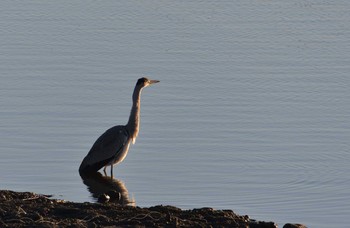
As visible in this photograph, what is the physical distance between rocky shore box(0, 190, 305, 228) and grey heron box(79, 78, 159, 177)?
336 centimetres

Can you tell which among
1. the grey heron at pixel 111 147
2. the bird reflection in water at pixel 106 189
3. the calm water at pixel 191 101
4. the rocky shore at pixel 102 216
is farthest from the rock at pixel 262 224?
the grey heron at pixel 111 147

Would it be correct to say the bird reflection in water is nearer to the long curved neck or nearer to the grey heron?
the grey heron

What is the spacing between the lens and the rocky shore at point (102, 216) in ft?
33.4

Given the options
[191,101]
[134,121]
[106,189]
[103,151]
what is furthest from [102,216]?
[191,101]

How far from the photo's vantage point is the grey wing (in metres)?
14.9

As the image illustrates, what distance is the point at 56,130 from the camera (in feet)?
53.5

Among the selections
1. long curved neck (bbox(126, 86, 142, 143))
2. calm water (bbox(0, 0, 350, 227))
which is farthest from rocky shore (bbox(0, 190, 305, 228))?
long curved neck (bbox(126, 86, 142, 143))

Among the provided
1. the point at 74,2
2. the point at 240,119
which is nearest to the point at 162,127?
the point at 240,119

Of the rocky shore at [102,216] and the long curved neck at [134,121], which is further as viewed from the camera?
the long curved neck at [134,121]

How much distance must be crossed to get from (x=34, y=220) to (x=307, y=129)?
23.3 ft

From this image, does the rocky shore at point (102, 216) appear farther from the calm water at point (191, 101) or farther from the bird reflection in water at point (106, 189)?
the bird reflection in water at point (106, 189)

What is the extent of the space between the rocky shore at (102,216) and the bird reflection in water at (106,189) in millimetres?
1611

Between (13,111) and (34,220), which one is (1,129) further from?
(34,220)

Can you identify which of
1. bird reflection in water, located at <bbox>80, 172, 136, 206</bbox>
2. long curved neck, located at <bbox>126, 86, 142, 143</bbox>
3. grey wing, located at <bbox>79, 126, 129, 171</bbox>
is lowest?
bird reflection in water, located at <bbox>80, 172, 136, 206</bbox>
